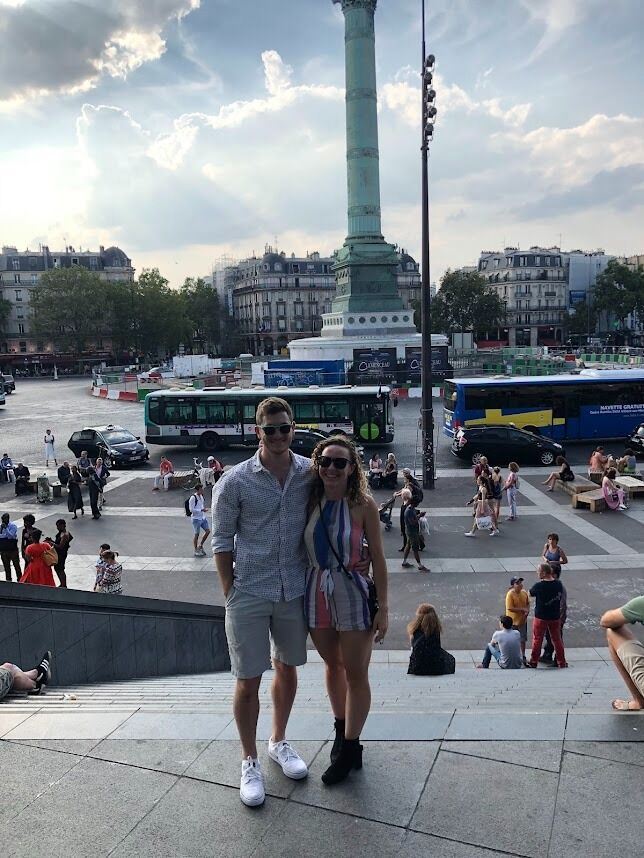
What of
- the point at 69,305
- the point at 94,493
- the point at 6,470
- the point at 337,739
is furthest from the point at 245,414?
the point at 69,305

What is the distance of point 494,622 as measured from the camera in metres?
10.1

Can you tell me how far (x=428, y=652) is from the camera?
6641 millimetres

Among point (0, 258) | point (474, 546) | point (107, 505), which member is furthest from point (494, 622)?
point (0, 258)

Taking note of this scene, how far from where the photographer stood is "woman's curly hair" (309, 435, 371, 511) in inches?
137

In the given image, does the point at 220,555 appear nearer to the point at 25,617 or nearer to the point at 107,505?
the point at 25,617

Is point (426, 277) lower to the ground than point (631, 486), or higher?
higher

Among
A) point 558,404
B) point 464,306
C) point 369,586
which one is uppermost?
point 464,306

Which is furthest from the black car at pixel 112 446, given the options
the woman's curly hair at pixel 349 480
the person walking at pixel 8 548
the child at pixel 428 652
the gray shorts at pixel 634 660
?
the woman's curly hair at pixel 349 480

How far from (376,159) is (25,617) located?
5536 centimetres

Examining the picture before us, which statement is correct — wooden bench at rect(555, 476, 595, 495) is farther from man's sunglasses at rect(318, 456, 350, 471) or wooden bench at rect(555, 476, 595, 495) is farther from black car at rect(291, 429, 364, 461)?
man's sunglasses at rect(318, 456, 350, 471)

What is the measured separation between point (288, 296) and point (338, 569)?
112 meters

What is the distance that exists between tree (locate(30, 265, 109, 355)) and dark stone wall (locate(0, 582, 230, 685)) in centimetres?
8043

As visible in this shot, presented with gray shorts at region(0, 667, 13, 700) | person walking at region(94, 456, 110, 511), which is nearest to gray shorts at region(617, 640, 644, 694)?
gray shorts at region(0, 667, 13, 700)

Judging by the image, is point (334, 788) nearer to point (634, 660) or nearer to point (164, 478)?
point (634, 660)
